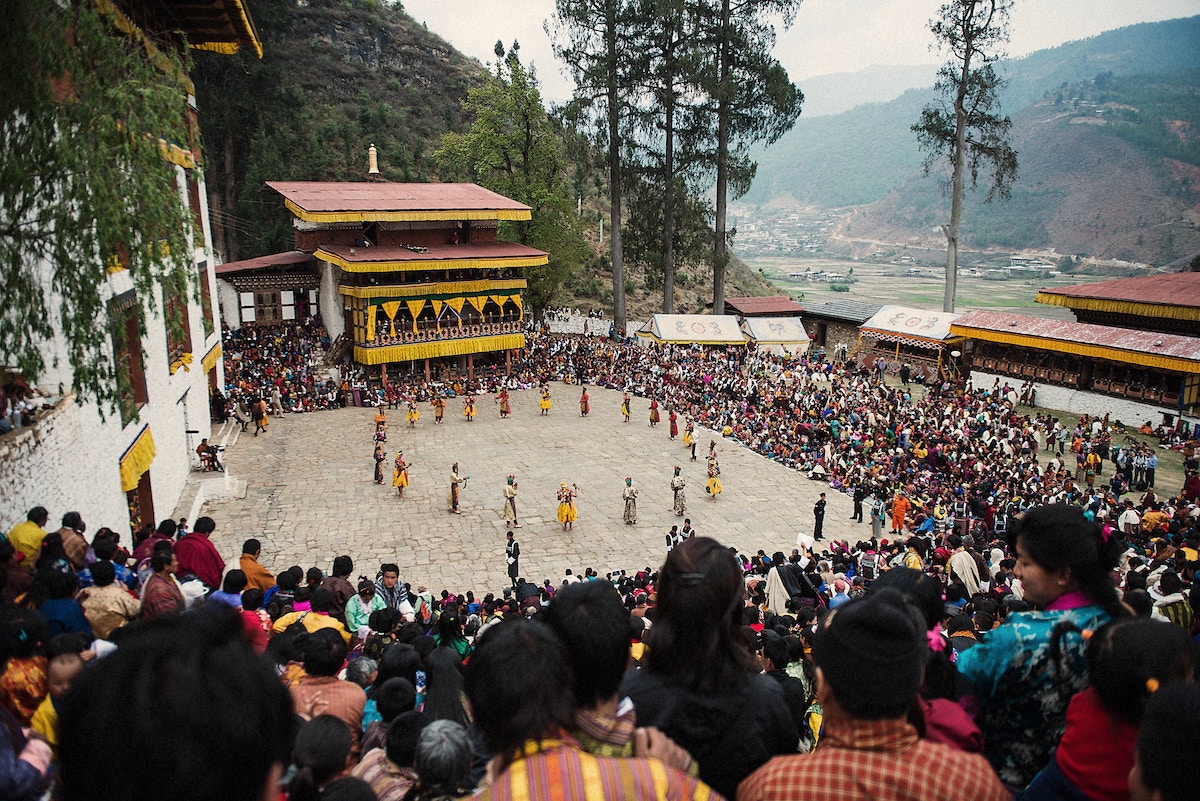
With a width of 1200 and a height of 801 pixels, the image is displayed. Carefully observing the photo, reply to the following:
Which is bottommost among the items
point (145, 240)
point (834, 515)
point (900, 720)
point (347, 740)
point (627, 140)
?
point (834, 515)

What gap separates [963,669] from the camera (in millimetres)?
3443

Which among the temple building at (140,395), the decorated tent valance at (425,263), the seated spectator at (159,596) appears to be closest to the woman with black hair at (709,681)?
the seated spectator at (159,596)

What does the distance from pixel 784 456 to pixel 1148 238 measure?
304 feet

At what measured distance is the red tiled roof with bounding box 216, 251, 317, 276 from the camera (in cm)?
3088

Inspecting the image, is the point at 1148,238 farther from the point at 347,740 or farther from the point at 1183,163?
the point at 347,740

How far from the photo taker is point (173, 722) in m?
1.75

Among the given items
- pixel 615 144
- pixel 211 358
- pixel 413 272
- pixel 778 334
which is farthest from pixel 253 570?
pixel 615 144

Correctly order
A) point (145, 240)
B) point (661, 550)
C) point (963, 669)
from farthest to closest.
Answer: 1. point (661, 550)
2. point (145, 240)
3. point (963, 669)

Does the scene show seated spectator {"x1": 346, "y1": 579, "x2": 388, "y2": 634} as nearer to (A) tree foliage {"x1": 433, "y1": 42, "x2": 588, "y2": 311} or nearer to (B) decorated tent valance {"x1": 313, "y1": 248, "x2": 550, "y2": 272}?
(B) decorated tent valance {"x1": 313, "y1": 248, "x2": 550, "y2": 272}

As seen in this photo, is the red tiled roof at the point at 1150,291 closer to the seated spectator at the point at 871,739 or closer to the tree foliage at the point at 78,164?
the seated spectator at the point at 871,739

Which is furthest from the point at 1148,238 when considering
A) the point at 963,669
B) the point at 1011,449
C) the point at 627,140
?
the point at 963,669

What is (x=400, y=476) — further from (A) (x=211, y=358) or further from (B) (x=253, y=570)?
(B) (x=253, y=570)

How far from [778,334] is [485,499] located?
21.3 meters

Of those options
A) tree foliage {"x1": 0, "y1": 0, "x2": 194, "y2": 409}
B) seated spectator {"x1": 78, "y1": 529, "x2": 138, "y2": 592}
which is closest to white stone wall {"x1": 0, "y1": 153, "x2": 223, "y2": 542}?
tree foliage {"x1": 0, "y1": 0, "x2": 194, "y2": 409}
